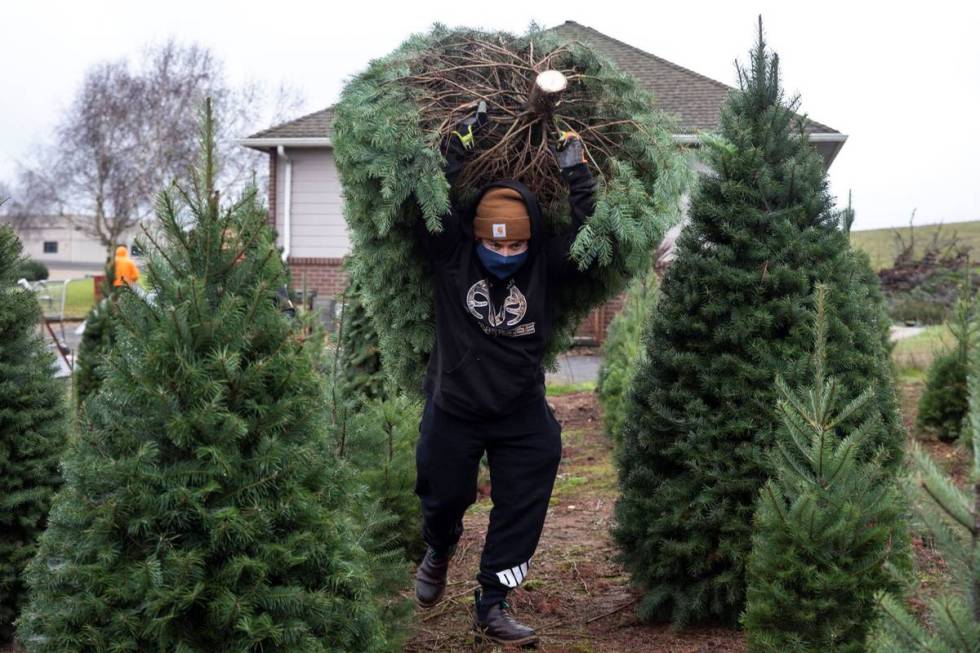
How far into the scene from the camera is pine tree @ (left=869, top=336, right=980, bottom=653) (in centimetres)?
187

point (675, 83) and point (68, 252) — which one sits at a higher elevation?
point (675, 83)

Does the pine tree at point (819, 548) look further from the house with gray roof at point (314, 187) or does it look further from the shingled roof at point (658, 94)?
the house with gray roof at point (314, 187)

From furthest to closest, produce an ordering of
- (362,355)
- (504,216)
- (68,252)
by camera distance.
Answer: (68,252), (362,355), (504,216)

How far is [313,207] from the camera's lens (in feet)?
68.5

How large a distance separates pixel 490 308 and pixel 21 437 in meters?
2.28

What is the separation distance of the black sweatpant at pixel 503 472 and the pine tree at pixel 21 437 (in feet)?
5.93

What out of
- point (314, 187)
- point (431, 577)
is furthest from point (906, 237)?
point (431, 577)

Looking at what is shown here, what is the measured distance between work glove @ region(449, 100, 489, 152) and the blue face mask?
408mm

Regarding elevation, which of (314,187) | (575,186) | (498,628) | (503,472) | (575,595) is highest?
(314,187)

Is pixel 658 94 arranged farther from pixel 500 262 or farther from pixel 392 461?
pixel 500 262

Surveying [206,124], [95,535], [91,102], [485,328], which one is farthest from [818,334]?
[91,102]

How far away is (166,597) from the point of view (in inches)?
95.8

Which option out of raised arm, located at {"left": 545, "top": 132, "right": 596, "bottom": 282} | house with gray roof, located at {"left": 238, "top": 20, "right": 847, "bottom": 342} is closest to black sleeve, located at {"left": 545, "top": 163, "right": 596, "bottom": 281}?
raised arm, located at {"left": 545, "top": 132, "right": 596, "bottom": 282}

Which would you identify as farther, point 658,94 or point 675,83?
point 675,83
